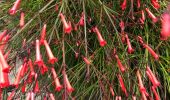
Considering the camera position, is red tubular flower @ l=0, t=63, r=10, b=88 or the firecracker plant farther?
the firecracker plant

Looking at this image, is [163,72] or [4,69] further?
[163,72]

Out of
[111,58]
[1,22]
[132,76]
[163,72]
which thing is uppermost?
[1,22]

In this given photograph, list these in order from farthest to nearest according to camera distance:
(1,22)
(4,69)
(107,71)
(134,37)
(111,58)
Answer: (1,22)
(134,37)
(107,71)
(111,58)
(4,69)

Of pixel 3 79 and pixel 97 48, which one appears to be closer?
pixel 3 79

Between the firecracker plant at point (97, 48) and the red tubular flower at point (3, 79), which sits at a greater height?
the red tubular flower at point (3, 79)

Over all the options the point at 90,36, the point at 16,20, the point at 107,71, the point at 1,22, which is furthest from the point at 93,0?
the point at 1,22

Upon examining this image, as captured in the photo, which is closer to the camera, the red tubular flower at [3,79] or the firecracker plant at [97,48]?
the red tubular flower at [3,79]

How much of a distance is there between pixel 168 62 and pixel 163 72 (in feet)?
0.22

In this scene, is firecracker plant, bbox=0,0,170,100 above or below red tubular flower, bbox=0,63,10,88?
below

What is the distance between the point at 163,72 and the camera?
182cm

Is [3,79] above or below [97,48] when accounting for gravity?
above

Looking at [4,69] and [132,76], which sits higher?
[4,69]

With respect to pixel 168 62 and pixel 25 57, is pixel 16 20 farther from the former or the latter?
pixel 168 62

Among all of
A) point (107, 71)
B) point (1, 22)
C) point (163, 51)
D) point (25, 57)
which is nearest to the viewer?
point (25, 57)
